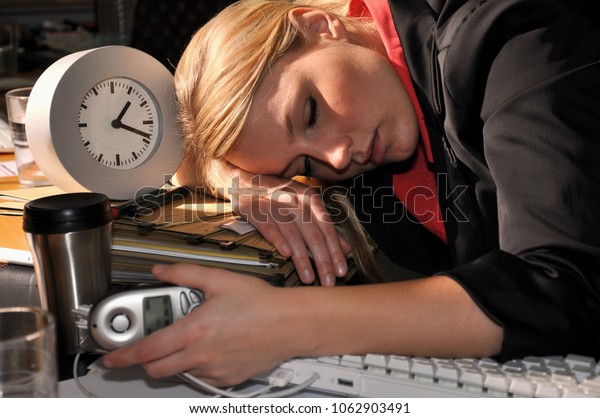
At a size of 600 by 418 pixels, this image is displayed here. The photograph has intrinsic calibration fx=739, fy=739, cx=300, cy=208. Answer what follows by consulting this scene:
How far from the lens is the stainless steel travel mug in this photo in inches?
31.4

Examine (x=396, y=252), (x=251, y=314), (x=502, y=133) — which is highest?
(x=502, y=133)

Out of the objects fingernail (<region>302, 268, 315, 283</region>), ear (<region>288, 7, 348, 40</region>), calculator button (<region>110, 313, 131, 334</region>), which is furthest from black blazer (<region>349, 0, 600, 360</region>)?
calculator button (<region>110, 313, 131, 334</region>)

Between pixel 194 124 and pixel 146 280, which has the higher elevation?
pixel 194 124

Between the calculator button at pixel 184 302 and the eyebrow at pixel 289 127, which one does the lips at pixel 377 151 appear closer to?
the eyebrow at pixel 289 127

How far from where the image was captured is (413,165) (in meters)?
1.24

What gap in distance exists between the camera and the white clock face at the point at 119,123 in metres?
1.03

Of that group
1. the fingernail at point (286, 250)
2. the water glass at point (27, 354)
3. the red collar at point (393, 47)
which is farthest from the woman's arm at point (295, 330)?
the red collar at point (393, 47)

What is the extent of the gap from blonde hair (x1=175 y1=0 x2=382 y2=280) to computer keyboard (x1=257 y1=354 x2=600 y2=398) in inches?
13.5

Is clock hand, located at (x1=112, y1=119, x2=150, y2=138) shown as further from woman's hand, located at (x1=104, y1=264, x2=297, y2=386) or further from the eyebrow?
woman's hand, located at (x1=104, y1=264, x2=297, y2=386)

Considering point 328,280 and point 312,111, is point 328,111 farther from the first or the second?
point 328,280

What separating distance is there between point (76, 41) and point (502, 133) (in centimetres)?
204

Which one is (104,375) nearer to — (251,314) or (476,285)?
(251,314)

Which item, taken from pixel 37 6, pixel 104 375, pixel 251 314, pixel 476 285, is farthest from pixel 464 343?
pixel 37 6

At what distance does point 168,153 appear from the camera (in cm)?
112
